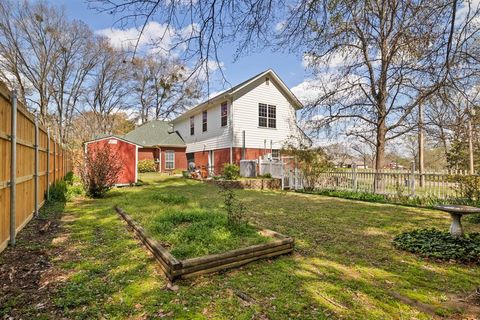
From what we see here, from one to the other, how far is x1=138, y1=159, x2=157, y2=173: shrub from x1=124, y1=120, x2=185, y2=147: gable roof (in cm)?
170

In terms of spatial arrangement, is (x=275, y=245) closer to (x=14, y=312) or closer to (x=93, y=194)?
(x=14, y=312)

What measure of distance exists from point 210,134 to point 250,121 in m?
3.82

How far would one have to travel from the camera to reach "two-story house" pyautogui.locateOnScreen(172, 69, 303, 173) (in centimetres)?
1819

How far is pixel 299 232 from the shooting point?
18.5 ft

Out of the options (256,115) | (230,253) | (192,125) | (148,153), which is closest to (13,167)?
(230,253)

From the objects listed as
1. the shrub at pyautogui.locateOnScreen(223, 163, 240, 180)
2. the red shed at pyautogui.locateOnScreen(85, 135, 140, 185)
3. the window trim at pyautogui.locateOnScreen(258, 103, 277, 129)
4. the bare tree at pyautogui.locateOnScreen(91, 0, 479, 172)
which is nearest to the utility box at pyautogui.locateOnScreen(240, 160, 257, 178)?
the shrub at pyautogui.locateOnScreen(223, 163, 240, 180)

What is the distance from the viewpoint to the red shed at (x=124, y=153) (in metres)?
14.2

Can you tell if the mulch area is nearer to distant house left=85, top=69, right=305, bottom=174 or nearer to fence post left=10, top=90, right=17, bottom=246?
fence post left=10, top=90, right=17, bottom=246

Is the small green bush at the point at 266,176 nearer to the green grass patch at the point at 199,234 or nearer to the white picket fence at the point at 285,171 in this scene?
the white picket fence at the point at 285,171

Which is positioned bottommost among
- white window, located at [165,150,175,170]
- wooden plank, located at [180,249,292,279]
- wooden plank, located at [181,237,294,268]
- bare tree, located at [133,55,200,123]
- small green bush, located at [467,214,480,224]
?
small green bush, located at [467,214,480,224]

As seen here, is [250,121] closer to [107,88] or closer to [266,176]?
[266,176]

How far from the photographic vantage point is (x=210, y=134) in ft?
68.6

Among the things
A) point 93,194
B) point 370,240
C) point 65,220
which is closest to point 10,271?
point 65,220

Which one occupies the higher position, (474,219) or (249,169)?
(249,169)
